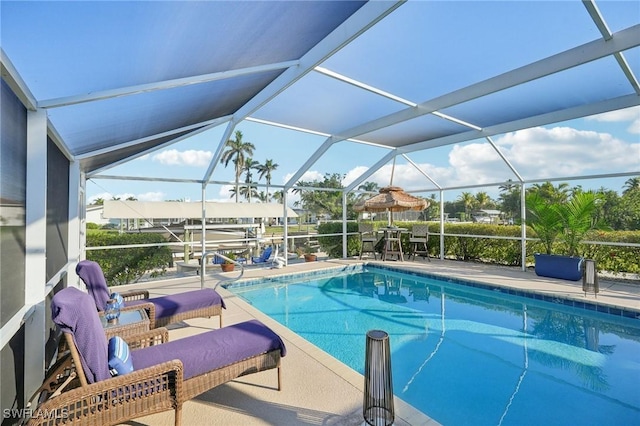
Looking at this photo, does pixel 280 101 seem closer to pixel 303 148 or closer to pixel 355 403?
pixel 303 148

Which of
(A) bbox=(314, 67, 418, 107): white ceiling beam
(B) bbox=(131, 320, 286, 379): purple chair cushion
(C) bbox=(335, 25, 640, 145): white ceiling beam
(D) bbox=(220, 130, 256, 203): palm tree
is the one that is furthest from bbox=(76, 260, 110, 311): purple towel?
(D) bbox=(220, 130, 256, 203): palm tree

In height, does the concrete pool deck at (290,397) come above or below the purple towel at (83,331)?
below

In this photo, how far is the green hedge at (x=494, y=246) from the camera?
8227 millimetres

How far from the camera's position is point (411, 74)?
186 inches

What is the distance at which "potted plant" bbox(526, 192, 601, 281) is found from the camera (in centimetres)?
759

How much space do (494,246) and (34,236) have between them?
38.9ft

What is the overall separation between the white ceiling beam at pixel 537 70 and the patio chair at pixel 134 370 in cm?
503

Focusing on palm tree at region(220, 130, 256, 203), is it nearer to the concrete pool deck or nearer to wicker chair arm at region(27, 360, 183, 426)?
the concrete pool deck

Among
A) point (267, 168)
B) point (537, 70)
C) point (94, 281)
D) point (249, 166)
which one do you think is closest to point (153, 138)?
point (94, 281)

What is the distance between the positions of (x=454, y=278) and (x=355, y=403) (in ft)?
21.8

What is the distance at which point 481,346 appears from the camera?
15.9 ft

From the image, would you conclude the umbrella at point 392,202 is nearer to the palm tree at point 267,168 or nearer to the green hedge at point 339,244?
the green hedge at point 339,244

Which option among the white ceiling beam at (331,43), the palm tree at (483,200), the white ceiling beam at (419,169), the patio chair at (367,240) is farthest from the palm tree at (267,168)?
the white ceiling beam at (331,43)

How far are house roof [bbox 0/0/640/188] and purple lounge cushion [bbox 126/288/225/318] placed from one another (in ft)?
8.25
